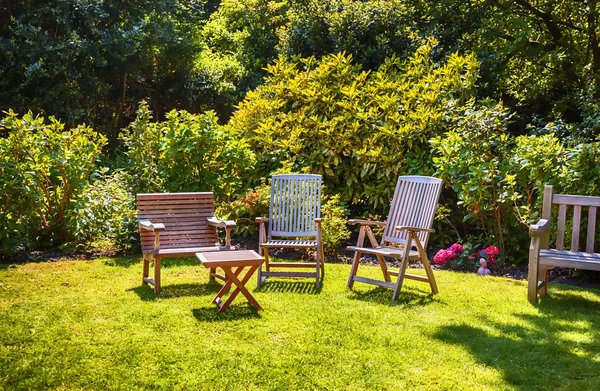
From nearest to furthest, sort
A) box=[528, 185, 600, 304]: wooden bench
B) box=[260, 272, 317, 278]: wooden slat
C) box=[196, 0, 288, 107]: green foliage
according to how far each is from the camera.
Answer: box=[528, 185, 600, 304]: wooden bench, box=[260, 272, 317, 278]: wooden slat, box=[196, 0, 288, 107]: green foliage

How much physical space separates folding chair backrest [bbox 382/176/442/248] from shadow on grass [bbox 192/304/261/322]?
5.97 feet

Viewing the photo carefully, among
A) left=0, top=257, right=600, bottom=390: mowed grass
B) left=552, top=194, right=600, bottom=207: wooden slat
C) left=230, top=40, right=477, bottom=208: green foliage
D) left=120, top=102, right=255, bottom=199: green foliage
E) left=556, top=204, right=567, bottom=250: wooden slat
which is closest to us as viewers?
left=0, top=257, right=600, bottom=390: mowed grass

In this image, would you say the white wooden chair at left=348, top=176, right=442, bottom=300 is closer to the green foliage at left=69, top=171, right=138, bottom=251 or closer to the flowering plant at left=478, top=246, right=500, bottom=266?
the flowering plant at left=478, top=246, right=500, bottom=266

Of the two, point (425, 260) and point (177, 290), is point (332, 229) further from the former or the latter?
point (177, 290)

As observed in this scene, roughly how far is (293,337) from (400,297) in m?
1.67

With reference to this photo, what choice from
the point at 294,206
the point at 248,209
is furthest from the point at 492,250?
the point at 248,209

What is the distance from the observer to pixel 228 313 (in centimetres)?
536

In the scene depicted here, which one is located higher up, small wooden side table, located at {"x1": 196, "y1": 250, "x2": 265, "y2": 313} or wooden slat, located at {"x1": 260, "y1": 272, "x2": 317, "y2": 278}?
small wooden side table, located at {"x1": 196, "y1": 250, "x2": 265, "y2": 313}

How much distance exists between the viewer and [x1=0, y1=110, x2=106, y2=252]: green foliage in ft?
23.2

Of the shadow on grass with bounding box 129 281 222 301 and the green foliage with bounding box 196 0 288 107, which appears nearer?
the shadow on grass with bounding box 129 281 222 301

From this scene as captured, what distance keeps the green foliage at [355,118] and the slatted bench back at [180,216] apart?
2431 millimetres

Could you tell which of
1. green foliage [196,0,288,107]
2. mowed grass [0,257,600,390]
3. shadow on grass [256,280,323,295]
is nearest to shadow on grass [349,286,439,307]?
mowed grass [0,257,600,390]

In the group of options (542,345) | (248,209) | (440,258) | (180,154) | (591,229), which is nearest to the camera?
(542,345)

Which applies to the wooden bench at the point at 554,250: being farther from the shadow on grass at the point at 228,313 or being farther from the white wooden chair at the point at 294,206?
the shadow on grass at the point at 228,313
